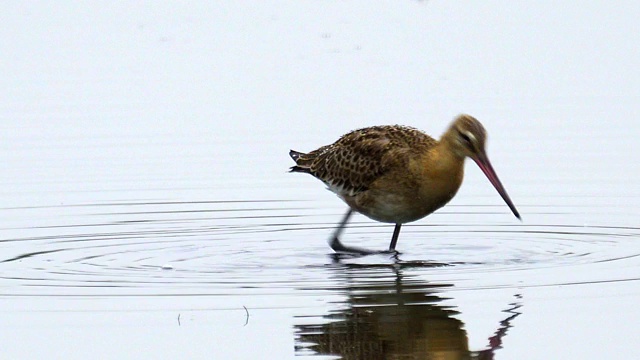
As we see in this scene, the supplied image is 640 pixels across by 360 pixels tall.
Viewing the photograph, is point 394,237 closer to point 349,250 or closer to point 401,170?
point 349,250

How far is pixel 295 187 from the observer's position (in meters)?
15.5

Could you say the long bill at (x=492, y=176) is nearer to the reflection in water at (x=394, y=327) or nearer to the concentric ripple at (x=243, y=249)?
the concentric ripple at (x=243, y=249)

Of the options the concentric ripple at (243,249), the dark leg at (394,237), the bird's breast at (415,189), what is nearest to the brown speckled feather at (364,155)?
the bird's breast at (415,189)

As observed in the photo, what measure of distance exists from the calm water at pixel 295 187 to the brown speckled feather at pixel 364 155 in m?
0.55

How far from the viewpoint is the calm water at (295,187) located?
979 centimetres

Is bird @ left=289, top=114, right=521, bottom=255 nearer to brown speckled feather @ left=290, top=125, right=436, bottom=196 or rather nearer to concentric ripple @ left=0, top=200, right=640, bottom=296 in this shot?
brown speckled feather @ left=290, top=125, right=436, bottom=196

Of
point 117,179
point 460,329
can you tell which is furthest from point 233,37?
point 460,329

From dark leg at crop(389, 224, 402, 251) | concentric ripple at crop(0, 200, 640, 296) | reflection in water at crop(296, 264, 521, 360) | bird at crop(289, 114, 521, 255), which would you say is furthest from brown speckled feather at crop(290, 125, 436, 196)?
reflection in water at crop(296, 264, 521, 360)

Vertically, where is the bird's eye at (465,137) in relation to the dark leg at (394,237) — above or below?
above

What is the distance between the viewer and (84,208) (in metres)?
14.4

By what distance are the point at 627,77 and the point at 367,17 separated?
7118mm

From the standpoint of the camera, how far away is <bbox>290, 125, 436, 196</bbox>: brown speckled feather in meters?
12.4

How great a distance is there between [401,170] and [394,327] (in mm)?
2612

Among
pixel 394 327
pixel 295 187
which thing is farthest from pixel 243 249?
pixel 394 327
